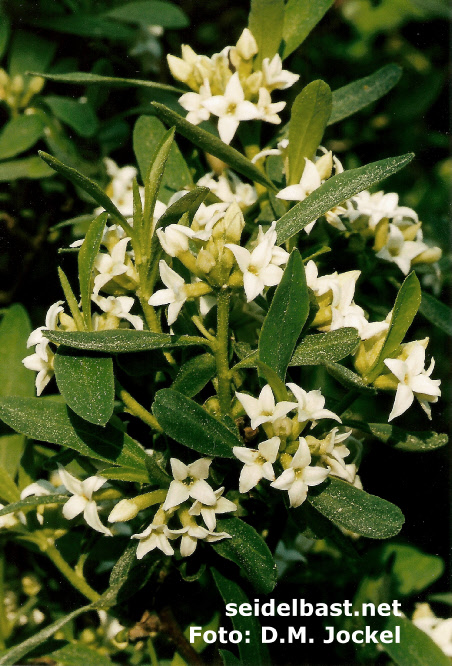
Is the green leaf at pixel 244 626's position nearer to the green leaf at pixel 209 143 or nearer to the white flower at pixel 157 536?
the white flower at pixel 157 536

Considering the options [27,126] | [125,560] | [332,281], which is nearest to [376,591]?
[125,560]

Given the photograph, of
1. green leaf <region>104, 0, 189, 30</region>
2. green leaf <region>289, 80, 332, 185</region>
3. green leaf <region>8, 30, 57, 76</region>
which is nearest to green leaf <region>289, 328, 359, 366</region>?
green leaf <region>289, 80, 332, 185</region>

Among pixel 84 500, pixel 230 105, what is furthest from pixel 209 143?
pixel 84 500

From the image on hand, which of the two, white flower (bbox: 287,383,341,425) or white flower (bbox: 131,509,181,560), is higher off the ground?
white flower (bbox: 287,383,341,425)

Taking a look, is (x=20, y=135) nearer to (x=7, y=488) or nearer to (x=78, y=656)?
(x=7, y=488)

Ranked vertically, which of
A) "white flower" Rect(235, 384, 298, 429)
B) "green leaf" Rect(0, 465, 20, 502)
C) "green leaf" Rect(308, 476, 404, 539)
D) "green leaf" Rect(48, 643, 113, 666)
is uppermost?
"white flower" Rect(235, 384, 298, 429)

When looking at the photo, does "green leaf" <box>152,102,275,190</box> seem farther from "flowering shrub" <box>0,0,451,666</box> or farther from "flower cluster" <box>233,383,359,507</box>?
"flower cluster" <box>233,383,359,507</box>

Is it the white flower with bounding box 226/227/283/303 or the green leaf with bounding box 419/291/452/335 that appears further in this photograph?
the green leaf with bounding box 419/291/452/335

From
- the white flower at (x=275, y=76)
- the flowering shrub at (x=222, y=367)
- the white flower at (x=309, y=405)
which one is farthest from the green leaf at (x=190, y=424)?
the white flower at (x=275, y=76)
